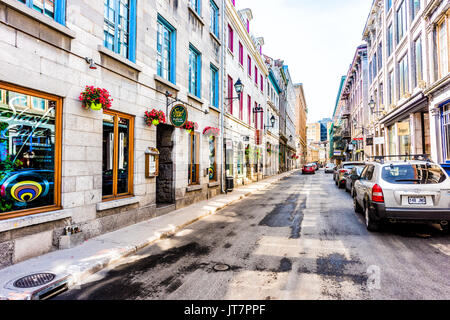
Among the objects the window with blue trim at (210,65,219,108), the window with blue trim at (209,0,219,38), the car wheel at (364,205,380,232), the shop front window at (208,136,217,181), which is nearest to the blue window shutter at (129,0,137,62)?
the shop front window at (208,136,217,181)

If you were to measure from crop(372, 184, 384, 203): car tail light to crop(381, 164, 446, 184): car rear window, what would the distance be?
0.32 metres

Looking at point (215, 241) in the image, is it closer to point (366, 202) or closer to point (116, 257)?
point (116, 257)

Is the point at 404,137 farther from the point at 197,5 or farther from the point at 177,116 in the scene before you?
the point at 177,116

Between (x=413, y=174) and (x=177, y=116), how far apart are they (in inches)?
279

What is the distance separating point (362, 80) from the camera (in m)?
32.3

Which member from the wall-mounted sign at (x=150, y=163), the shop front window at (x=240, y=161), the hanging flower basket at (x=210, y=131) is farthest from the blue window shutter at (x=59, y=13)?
the shop front window at (x=240, y=161)

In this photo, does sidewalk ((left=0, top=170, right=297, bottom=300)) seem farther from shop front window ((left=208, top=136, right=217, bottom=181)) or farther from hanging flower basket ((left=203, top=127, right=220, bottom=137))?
shop front window ((left=208, top=136, right=217, bottom=181))

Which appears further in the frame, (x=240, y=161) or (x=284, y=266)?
(x=240, y=161)

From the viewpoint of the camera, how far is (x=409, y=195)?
586 centimetres

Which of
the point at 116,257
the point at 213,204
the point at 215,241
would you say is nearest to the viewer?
the point at 116,257

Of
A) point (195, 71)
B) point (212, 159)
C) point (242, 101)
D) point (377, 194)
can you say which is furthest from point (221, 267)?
point (242, 101)

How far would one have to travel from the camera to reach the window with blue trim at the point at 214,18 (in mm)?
→ 14414

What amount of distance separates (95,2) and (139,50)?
175cm

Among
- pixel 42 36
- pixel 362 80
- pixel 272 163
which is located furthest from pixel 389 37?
pixel 42 36
